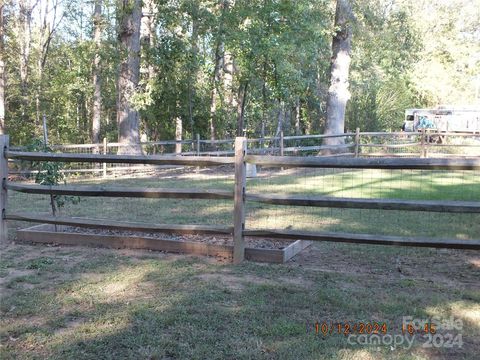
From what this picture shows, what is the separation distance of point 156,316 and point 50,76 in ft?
85.9

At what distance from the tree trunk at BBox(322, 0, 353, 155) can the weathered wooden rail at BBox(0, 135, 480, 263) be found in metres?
15.4

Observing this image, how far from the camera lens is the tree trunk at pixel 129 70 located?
56.1 feet

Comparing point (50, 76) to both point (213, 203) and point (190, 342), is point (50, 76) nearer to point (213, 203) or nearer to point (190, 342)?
point (213, 203)

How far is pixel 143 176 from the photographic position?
1650 cm

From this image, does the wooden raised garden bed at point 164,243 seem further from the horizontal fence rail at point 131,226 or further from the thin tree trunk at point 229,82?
the thin tree trunk at point 229,82

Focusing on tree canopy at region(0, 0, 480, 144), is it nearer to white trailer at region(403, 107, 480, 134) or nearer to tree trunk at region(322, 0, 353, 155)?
tree trunk at region(322, 0, 353, 155)

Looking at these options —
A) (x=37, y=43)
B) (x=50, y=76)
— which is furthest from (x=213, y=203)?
(x=37, y=43)

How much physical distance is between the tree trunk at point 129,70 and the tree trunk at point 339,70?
7.73 meters

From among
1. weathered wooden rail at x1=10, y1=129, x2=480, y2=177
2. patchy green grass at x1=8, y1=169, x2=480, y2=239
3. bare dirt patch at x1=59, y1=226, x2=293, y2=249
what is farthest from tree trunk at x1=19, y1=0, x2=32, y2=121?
bare dirt patch at x1=59, y1=226, x2=293, y2=249

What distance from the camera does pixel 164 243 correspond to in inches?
244

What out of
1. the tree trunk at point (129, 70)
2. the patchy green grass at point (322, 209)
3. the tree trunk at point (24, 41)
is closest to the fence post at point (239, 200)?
the patchy green grass at point (322, 209)

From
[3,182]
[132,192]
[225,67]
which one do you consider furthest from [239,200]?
[225,67]

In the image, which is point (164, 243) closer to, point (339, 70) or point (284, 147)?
point (284, 147)

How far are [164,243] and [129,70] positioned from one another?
41.1ft
